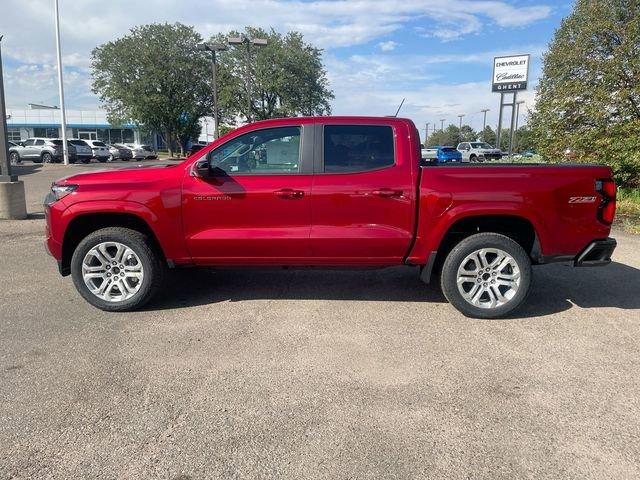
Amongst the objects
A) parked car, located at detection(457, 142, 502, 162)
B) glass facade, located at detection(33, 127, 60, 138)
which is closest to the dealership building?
glass facade, located at detection(33, 127, 60, 138)

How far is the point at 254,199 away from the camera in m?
4.55

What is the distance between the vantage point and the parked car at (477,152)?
37.3 m

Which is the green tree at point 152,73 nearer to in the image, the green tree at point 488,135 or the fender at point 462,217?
the fender at point 462,217

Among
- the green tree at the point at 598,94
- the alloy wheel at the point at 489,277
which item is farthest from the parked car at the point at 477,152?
the alloy wheel at the point at 489,277

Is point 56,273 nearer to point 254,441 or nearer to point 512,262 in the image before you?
point 254,441

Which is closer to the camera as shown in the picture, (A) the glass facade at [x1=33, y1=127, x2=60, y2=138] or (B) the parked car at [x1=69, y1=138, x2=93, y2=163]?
(B) the parked car at [x1=69, y1=138, x2=93, y2=163]

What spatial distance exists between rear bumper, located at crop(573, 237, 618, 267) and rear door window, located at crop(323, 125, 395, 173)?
194 centimetres

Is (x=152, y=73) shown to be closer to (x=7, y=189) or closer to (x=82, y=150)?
(x=82, y=150)

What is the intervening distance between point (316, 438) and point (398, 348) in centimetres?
138

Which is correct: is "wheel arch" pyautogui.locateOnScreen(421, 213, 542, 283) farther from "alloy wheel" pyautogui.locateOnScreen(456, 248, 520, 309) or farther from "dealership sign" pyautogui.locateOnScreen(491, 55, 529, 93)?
"dealership sign" pyautogui.locateOnScreen(491, 55, 529, 93)

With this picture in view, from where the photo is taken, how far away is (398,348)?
3957 mm

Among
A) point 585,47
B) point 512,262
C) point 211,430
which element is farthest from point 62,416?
point 585,47

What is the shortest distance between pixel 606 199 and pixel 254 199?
321 centimetres

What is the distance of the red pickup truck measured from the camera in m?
4.45
